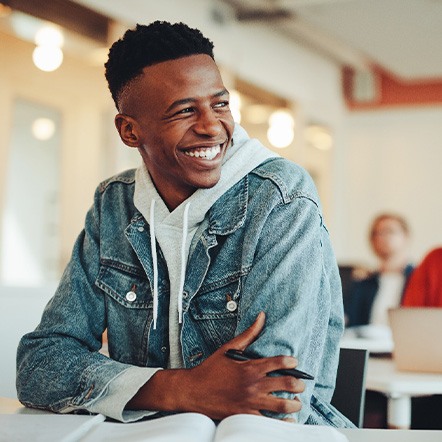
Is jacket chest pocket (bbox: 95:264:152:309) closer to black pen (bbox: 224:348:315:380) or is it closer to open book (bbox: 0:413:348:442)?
black pen (bbox: 224:348:315:380)

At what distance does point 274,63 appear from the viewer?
7414 millimetres

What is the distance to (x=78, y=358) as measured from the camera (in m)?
1.42

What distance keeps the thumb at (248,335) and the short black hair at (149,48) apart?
0.51m

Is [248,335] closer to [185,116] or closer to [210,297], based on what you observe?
[210,297]

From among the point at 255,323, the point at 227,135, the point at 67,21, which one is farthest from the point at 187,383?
the point at 67,21

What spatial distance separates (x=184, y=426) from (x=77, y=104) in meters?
5.79

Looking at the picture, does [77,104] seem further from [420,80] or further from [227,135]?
[227,135]

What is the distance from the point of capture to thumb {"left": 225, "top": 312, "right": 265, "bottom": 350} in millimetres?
1263

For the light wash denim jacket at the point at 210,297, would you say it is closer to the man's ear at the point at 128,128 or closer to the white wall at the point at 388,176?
the man's ear at the point at 128,128

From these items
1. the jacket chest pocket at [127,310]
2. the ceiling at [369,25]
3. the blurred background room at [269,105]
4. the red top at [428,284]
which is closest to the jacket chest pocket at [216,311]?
the jacket chest pocket at [127,310]

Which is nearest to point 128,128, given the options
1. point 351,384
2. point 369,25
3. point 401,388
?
Answer: point 351,384

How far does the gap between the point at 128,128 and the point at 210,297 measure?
383 mm

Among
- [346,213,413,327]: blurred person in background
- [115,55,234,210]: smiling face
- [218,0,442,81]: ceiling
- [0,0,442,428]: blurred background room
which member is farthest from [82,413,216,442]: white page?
[218,0,442,81]: ceiling

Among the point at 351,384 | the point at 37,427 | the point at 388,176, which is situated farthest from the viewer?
the point at 388,176
